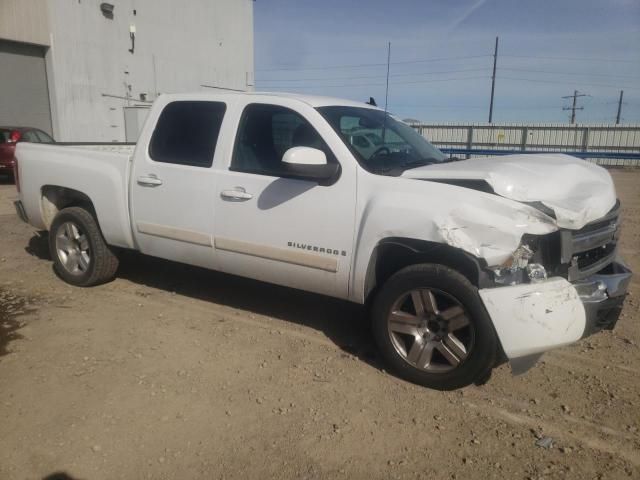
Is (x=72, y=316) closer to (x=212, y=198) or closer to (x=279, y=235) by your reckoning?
(x=212, y=198)

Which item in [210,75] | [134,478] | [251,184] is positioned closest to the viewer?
[134,478]

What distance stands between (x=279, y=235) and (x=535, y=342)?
1.92 m

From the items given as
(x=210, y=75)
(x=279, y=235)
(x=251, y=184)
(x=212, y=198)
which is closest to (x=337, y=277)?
(x=279, y=235)

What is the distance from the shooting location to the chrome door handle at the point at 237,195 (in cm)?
400

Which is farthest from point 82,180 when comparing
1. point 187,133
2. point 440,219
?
point 440,219

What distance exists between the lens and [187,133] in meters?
4.46

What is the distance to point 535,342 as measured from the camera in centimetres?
296

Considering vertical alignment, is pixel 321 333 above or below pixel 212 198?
below

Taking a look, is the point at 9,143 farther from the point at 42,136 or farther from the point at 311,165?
the point at 311,165

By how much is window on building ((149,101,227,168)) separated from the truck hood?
1.74 metres

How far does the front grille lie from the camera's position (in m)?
3.12

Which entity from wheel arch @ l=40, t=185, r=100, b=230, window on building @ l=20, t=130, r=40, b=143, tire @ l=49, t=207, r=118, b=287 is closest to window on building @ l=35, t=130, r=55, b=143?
window on building @ l=20, t=130, r=40, b=143

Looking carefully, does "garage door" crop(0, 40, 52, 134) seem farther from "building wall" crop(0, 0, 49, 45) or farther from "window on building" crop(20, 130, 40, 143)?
"window on building" crop(20, 130, 40, 143)

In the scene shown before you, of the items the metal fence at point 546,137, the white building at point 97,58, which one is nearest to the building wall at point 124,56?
the white building at point 97,58
